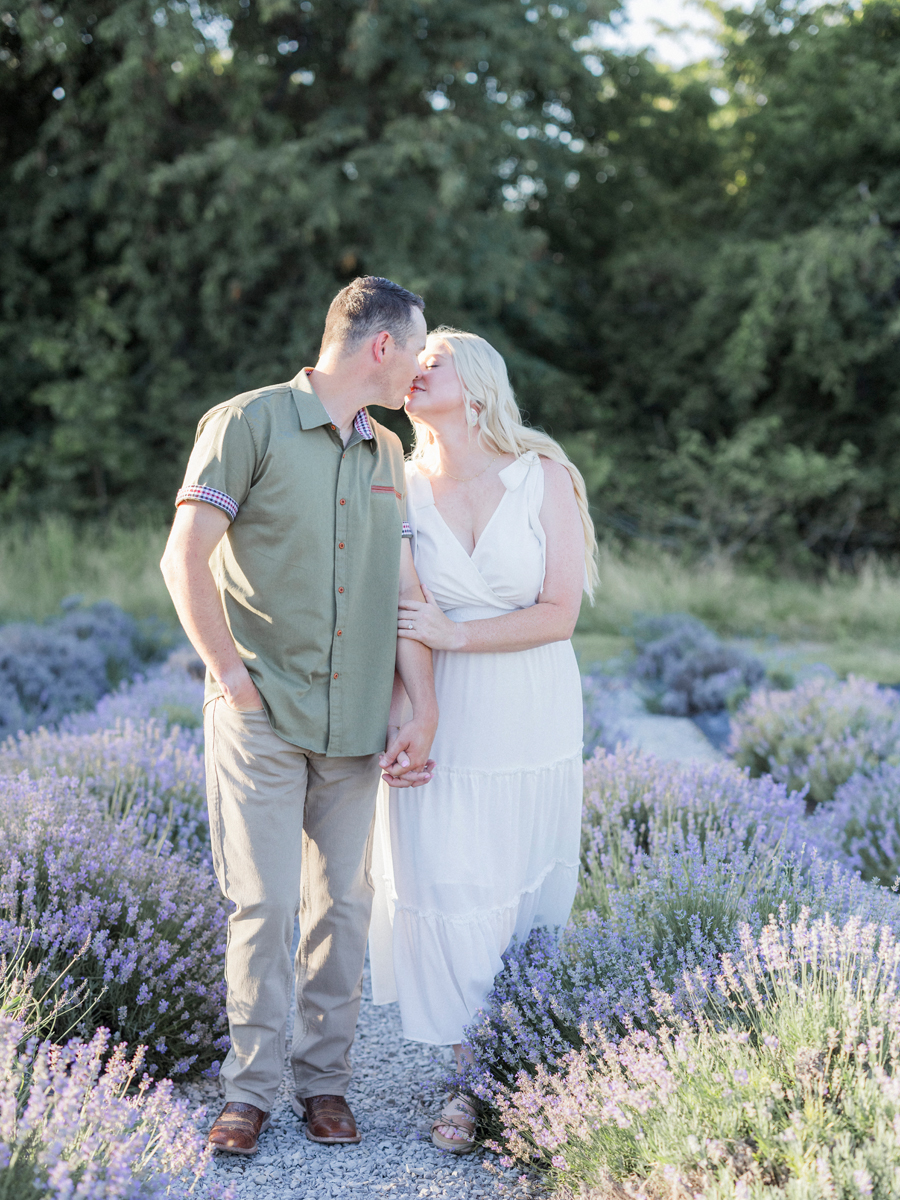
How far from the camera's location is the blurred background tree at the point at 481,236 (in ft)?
41.2

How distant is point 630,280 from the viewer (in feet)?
54.3

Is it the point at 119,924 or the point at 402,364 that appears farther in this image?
the point at 119,924

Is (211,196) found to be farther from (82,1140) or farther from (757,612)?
(82,1140)

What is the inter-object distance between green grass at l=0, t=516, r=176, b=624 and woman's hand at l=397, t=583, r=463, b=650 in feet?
20.0

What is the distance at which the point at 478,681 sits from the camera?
2.71 meters

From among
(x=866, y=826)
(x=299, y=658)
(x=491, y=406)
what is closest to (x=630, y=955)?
(x=299, y=658)

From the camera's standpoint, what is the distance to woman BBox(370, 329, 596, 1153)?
2.68 m

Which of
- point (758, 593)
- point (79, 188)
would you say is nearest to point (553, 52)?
point (79, 188)

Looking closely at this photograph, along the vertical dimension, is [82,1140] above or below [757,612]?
above

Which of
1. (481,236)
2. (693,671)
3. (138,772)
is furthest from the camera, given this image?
(481,236)

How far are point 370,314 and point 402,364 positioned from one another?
0.47ft

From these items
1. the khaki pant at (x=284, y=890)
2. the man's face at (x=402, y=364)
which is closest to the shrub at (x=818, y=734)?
the khaki pant at (x=284, y=890)

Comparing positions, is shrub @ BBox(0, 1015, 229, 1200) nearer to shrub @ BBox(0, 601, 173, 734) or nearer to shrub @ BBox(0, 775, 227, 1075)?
shrub @ BBox(0, 775, 227, 1075)

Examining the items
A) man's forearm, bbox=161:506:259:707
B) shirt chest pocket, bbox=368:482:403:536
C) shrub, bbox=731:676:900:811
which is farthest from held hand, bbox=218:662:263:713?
shrub, bbox=731:676:900:811
